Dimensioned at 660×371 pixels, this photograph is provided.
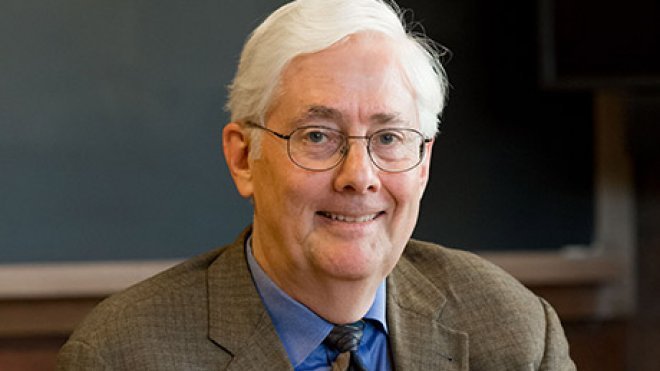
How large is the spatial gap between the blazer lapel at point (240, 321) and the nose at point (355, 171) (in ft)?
0.86

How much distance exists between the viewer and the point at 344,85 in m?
1.83

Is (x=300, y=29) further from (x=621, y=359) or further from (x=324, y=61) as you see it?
(x=621, y=359)

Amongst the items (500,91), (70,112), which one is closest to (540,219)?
(500,91)

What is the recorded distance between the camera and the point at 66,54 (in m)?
3.37

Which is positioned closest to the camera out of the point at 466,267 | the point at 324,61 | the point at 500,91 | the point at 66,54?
the point at 324,61

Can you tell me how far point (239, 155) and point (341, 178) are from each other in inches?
9.3

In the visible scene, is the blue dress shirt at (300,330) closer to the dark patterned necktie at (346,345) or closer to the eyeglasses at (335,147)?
the dark patterned necktie at (346,345)

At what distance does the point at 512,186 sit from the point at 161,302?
196 centimetres

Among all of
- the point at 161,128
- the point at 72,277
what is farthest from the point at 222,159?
the point at 72,277

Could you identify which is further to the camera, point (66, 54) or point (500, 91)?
point (500, 91)

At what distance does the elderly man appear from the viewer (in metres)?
1.85

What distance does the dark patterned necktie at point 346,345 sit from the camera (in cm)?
195

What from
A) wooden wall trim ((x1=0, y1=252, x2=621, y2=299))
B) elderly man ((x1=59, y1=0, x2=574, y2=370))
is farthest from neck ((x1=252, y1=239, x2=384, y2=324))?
wooden wall trim ((x1=0, y1=252, x2=621, y2=299))

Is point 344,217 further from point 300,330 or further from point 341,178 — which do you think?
point 300,330
